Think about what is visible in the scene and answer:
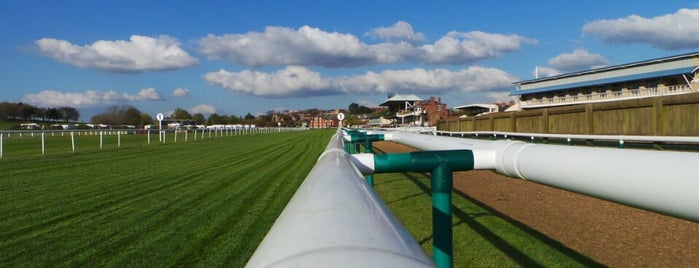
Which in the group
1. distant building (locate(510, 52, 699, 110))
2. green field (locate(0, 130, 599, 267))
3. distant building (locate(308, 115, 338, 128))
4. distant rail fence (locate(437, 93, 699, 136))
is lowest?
green field (locate(0, 130, 599, 267))

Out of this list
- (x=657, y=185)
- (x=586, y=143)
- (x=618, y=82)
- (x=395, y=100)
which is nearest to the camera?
(x=657, y=185)

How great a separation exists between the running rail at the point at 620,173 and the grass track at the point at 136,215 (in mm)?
3206

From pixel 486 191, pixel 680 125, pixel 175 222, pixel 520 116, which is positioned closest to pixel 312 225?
pixel 175 222

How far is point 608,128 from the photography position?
14047mm

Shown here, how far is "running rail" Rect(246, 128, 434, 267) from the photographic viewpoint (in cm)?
66

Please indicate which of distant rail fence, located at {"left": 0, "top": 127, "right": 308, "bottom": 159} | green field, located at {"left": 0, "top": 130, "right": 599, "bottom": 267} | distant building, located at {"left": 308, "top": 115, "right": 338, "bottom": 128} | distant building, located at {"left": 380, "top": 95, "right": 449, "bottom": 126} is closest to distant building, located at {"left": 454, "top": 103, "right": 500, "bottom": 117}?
distant building, located at {"left": 380, "top": 95, "right": 449, "bottom": 126}

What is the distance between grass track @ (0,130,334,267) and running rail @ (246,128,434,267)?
355 centimetres

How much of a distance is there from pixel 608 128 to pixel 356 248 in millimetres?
15204

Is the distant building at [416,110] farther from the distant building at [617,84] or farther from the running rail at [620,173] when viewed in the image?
the running rail at [620,173]

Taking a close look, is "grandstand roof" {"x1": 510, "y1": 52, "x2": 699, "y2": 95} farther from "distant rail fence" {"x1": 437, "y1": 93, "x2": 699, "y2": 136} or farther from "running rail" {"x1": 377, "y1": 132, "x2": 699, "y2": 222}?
"running rail" {"x1": 377, "y1": 132, "x2": 699, "y2": 222}

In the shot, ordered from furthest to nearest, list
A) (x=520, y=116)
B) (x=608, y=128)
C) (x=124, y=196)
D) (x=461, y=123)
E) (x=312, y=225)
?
1. (x=461, y=123)
2. (x=520, y=116)
3. (x=608, y=128)
4. (x=124, y=196)
5. (x=312, y=225)

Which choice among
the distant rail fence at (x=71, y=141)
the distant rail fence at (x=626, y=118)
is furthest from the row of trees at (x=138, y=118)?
the distant rail fence at (x=626, y=118)

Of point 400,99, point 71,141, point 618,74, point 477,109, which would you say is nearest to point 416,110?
point 477,109

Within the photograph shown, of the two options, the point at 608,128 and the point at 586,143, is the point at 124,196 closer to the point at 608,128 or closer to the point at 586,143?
the point at 586,143
